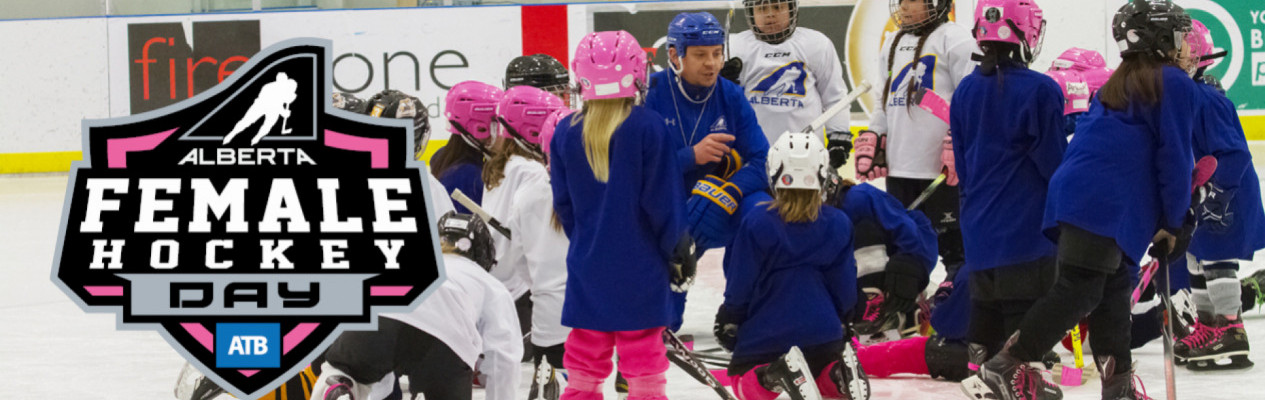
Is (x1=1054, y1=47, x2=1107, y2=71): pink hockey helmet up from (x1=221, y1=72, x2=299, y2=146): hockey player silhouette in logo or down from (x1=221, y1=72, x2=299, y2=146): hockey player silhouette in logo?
up

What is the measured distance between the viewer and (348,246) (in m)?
3.73

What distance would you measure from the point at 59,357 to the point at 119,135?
1753 mm

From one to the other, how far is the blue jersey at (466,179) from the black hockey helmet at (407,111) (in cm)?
28

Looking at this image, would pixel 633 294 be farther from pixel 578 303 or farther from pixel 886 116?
pixel 886 116

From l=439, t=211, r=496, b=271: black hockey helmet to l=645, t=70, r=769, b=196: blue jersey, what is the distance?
39.8 inches

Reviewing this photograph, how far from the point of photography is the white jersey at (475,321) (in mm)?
3373

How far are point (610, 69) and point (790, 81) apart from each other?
75.2 inches

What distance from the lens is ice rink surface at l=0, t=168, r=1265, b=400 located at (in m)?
4.40

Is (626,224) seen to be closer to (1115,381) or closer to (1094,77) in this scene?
(1115,381)

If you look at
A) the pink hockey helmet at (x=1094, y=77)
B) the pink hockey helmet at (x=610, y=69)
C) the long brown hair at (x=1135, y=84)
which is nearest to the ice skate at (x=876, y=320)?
the pink hockey helmet at (x=1094, y=77)

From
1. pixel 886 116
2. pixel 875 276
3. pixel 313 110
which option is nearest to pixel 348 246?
pixel 313 110

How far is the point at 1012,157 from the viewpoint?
150 inches

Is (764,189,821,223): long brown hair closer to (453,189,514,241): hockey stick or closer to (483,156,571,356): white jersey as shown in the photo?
(483,156,571,356): white jersey

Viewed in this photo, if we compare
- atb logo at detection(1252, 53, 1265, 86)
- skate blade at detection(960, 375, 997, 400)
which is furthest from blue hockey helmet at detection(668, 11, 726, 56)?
atb logo at detection(1252, 53, 1265, 86)
